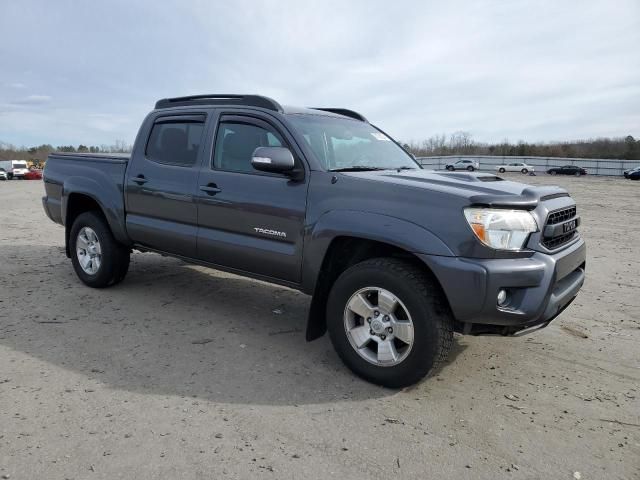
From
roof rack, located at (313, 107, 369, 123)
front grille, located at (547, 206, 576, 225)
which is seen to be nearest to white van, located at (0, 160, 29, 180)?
roof rack, located at (313, 107, 369, 123)

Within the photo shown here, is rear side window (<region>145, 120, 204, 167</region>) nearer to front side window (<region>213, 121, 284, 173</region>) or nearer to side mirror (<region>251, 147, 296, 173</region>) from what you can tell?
front side window (<region>213, 121, 284, 173</region>)

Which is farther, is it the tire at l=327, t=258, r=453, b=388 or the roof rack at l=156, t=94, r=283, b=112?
the roof rack at l=156, t=94, r=283, b=112

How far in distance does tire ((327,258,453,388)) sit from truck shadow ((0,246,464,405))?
17 centimetres

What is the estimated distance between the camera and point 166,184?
4.57 metres

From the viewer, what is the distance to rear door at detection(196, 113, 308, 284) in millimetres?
3703

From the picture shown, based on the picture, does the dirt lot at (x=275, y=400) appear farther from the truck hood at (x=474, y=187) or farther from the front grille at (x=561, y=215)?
the truck hood at (x=474, y=187)

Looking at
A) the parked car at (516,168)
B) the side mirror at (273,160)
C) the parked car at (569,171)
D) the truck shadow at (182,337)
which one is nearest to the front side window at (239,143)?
the side mirror at (273,160)

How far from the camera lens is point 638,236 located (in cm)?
1005

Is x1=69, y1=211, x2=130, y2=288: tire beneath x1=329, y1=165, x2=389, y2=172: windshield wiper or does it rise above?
beneath

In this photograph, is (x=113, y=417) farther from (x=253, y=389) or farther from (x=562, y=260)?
(x=562, y=260)

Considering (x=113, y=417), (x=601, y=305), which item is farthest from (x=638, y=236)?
(x=113, y=417)

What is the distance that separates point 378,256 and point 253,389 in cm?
128

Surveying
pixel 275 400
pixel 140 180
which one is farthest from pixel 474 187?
pixel 140 180

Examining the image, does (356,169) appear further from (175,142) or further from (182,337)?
(182,337)
